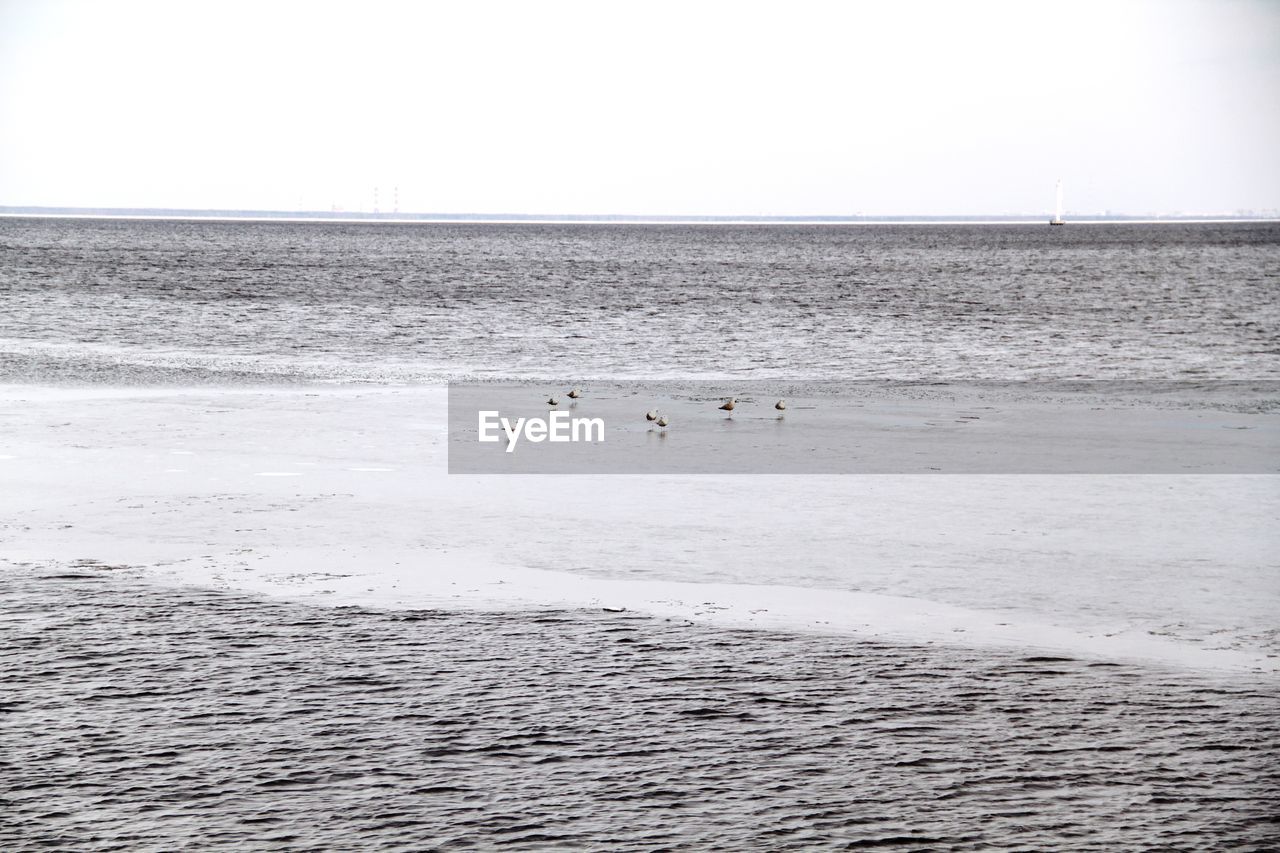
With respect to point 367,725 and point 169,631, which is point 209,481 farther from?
point 367,725

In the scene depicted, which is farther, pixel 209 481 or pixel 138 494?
pixel 209 481

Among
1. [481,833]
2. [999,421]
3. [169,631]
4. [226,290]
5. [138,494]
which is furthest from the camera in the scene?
[226,290]

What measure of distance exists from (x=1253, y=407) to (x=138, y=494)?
17330 mm

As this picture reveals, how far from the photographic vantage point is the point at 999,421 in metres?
21.2

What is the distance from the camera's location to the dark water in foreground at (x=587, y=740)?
5711mm

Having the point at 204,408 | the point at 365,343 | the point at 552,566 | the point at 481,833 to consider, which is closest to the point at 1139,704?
the point at 481,833

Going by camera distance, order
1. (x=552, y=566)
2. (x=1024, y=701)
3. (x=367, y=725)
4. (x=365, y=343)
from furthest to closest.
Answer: (x=365, y=343) → (x=552, y=566) → (x=1024, y=701) → (x=367, y=725)

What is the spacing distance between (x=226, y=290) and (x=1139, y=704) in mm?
61334
